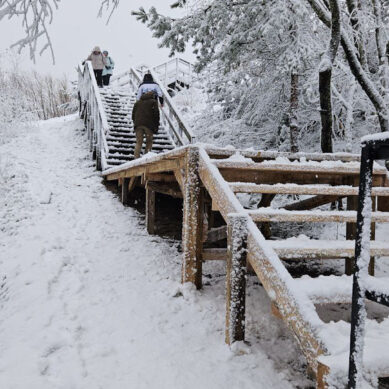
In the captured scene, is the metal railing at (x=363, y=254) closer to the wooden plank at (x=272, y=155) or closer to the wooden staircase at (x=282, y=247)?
the wooden staircase at (x=282, y=247)

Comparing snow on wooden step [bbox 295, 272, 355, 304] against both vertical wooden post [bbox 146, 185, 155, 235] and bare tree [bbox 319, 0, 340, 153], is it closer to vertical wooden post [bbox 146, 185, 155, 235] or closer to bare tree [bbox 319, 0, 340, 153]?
vertical wooden post [bbox 146, 185, 155, 235]

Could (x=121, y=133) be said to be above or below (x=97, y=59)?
below

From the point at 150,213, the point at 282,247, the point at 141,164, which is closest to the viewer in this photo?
the point at 282,247

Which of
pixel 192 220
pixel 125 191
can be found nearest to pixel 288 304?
pixel 192 220

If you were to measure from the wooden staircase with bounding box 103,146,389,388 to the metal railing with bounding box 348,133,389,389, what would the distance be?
0.44 metres

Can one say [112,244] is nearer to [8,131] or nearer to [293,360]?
[293,360]

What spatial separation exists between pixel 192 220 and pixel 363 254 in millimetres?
2559

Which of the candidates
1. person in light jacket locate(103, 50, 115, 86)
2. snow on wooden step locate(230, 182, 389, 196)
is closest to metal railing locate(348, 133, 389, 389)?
snow on wooden step locate(230, 182, 389, 196)

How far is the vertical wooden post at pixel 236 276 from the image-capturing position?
2646 millimetres

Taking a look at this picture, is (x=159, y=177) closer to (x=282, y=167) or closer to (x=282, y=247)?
(x=282, y=167)

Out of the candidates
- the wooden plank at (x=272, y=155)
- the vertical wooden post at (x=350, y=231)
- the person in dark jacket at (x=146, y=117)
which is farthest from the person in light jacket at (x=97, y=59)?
the vertical wooden post at (x=350, y=231)

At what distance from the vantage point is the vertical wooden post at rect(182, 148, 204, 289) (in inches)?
141

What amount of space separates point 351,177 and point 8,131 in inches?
447

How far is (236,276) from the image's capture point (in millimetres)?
2686
